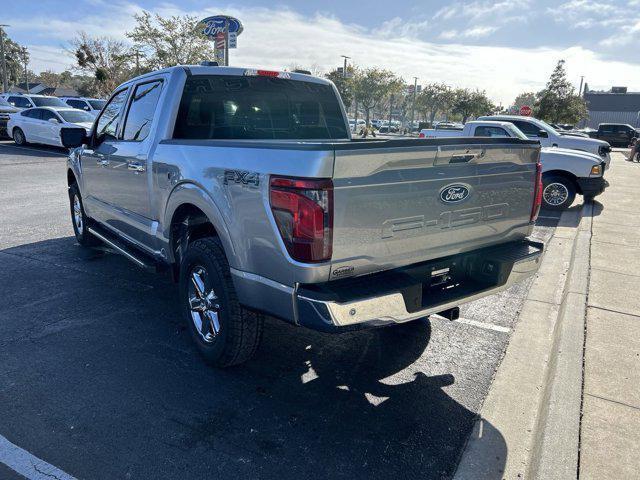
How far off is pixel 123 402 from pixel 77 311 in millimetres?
1677

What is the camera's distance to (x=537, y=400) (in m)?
3.33

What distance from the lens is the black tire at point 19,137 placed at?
19859 mm

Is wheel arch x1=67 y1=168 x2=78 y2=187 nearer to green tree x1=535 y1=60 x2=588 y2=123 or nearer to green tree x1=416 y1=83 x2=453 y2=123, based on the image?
green tree x1=535 y1=60 x2=588 y2=123

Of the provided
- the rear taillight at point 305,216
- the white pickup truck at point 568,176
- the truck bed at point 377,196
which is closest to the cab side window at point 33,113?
the white pickup truck at point 568,176

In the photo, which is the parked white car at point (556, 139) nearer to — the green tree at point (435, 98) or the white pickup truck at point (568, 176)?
the white pickup truck at point (568, 176)

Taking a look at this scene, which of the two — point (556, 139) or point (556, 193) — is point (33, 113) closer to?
point (556, 139)

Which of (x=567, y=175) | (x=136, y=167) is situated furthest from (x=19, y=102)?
(x=567, y=175)

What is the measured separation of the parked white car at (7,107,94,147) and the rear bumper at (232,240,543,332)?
56.2ft

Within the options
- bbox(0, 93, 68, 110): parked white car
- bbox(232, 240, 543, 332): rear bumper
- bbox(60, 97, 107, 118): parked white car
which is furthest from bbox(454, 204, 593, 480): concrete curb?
bbox(60, 97, 107, 118): parked white car

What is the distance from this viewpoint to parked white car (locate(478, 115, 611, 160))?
12031 mm

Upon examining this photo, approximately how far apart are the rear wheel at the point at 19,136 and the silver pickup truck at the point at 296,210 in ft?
60.7

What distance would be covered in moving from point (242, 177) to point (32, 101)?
82.4 ft

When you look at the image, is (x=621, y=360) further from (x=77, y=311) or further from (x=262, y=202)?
(x=77, y=311)

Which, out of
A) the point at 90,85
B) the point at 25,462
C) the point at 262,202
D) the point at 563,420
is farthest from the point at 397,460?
the point at 90,85
